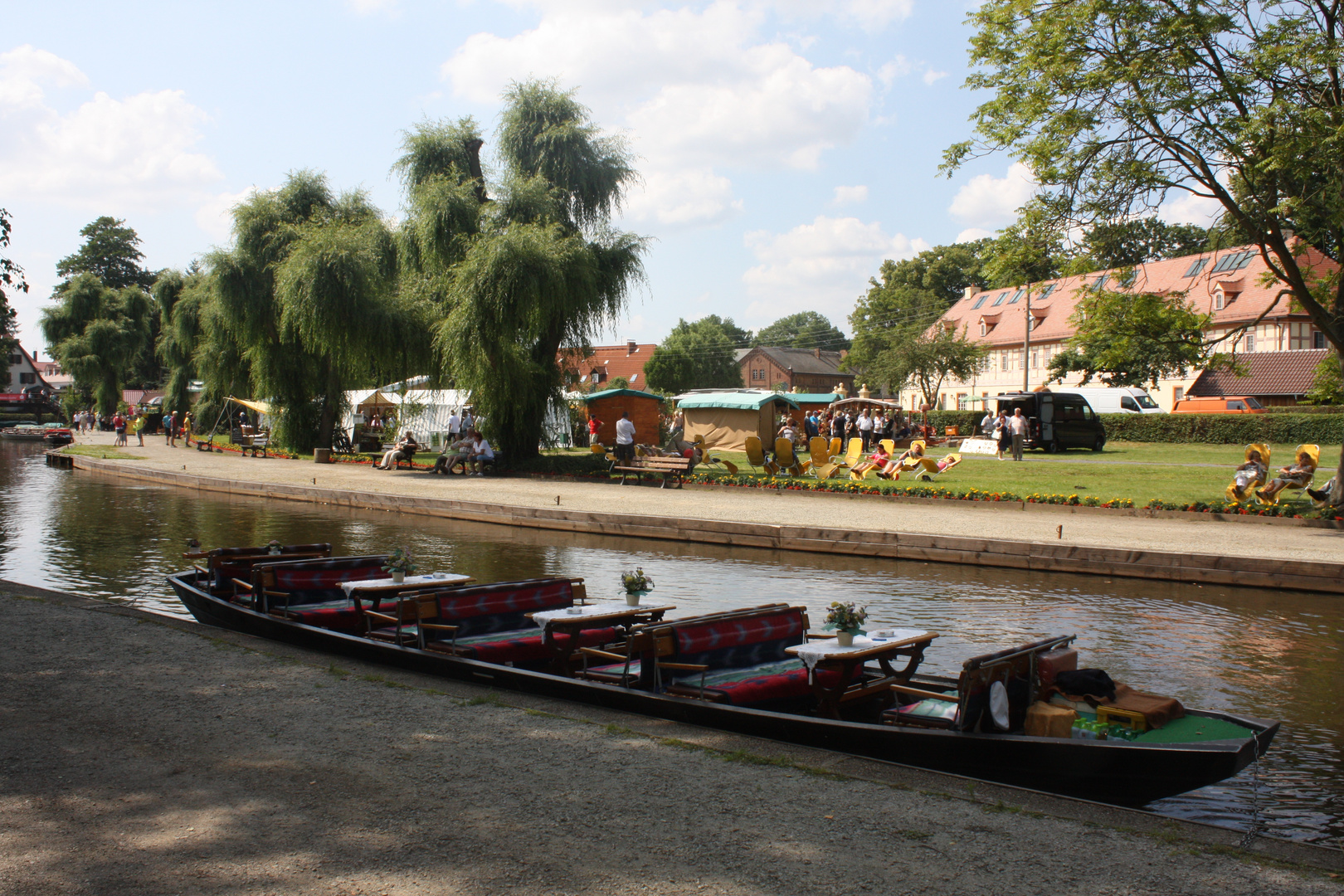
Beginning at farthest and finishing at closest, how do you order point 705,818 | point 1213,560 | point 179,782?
point 1213,560, point 179,782, point 705,818

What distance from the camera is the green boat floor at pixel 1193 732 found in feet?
19.2

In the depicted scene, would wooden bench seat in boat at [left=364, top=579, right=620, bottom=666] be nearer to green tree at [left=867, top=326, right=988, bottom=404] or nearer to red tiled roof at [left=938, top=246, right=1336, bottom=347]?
red tiled roof at [left=938, top=246, right=1336, bottom=347]

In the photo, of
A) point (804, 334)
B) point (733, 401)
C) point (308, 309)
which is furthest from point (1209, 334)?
point (804, 334)

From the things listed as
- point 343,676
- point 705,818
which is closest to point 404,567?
point 343,676

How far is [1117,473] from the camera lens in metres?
26.9

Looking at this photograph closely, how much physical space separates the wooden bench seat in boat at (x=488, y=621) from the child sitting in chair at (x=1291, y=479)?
49.4ft

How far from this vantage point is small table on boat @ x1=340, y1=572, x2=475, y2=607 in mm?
9289

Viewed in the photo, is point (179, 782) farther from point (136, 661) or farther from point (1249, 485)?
point (1249, 485)

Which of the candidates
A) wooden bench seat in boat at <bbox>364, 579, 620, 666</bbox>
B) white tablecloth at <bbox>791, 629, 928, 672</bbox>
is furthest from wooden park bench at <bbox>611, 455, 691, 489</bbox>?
white tablecloth at <bbox>791, 629, 928, 672</bbox>

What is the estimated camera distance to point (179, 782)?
5211 millimetres

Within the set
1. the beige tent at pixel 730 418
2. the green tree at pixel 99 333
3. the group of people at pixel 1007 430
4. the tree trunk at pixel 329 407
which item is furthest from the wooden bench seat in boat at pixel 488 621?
the green tree at pixel 99 333

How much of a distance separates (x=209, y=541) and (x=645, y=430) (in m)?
22.9

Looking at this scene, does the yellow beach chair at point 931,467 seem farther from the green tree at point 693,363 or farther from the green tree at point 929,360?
the green tree at point 693,363

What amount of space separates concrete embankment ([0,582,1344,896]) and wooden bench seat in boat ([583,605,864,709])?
1.82 feet
